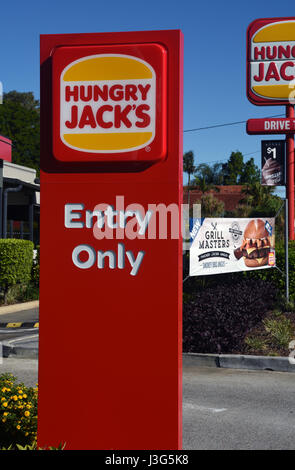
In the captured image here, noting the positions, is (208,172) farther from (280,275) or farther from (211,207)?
(280,275)

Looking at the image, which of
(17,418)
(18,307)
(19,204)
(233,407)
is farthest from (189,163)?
(17,418)

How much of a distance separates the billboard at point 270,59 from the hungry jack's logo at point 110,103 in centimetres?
1593

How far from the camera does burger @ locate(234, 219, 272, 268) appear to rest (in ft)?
48.5

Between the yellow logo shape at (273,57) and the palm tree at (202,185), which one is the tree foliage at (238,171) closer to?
the palm tree at (202,185)

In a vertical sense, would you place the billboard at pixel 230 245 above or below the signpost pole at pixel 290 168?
below

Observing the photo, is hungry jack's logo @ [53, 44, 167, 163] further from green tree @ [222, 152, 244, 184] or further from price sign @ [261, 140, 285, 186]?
green tree @ [222, 152, 244, 184]

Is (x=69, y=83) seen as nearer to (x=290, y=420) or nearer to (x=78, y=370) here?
(x=78, y=370)

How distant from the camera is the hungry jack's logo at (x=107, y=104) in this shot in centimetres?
454

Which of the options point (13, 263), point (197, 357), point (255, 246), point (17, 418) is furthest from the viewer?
point (13, 263)

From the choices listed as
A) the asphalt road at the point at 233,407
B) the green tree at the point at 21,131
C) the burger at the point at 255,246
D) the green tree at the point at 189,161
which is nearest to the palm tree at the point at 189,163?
the green tree at the point at 189,161

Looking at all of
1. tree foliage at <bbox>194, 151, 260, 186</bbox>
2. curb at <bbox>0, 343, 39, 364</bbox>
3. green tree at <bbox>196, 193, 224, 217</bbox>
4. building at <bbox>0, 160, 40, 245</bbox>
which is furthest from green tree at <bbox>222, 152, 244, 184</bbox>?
curb at <bbox>0, 343, 39, 364</bbox>

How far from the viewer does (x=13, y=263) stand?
770 inches

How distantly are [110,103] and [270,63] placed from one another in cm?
1647

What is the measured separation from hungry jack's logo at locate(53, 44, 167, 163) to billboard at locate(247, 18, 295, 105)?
15932mm
